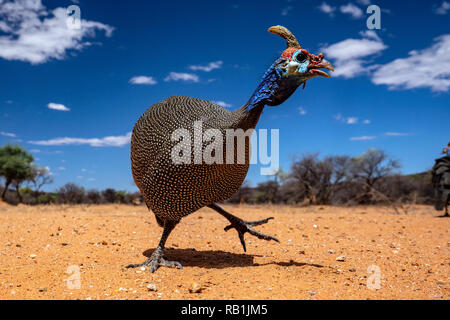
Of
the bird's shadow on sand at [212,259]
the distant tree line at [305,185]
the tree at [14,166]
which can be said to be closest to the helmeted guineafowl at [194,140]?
the bird's shadow on sand at [212,259]

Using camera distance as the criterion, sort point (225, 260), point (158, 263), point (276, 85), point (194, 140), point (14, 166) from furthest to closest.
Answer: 1. point (14, 166)
2. point (225, 260)
3. point (158, 263)
4. point (194, 140)
5. point (276, 85)

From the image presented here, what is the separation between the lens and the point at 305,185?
80.3 feet

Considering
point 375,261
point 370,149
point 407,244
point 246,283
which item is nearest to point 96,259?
point 246,283

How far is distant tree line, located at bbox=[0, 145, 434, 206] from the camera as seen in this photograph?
24016 mm

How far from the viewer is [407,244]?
7.14m

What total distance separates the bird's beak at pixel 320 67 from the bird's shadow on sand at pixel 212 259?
2.71 m

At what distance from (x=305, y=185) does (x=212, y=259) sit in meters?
19.2

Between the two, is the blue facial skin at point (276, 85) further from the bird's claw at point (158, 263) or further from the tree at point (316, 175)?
the tree at point (316, 175)

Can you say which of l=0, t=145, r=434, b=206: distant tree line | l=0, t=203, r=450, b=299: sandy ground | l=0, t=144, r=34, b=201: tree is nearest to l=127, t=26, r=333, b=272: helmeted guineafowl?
l=0, t=203, r=450, b=299: sandy ground

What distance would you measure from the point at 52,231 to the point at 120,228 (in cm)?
132

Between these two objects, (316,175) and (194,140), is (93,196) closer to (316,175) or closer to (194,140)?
(316,175)

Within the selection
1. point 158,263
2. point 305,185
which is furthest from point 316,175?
point 158,263

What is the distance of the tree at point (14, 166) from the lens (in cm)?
2736
